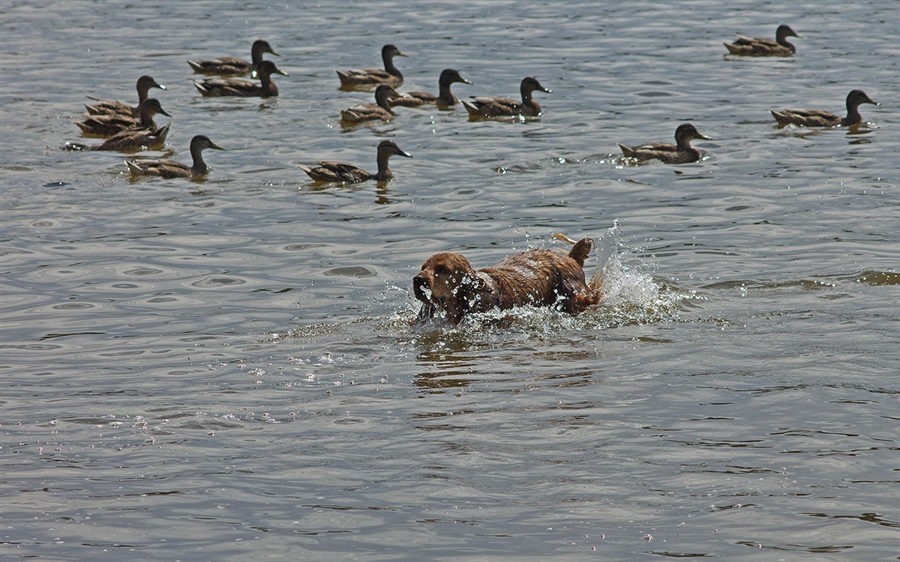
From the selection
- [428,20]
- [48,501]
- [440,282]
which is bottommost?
[48,501]

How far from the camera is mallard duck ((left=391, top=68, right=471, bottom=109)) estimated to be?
21891 millimetres

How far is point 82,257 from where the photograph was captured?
1293cm

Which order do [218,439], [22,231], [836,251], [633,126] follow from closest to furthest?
[218,439]
[836,251]
[22,231]
[633,126]

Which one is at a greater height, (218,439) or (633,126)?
(633,126)

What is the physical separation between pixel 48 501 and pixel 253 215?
8400mm

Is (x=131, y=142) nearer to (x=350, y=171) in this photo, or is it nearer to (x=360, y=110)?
(x=360, y=110)

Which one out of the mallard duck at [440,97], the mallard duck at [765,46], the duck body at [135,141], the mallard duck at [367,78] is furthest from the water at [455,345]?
the mallard duck at [765,46]

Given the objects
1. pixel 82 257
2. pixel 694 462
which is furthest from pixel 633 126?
pixel 694 462

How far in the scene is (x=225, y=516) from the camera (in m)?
6.45

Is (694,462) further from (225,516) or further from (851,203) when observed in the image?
(851,203)

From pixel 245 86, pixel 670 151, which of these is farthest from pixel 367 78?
pixel 670 151

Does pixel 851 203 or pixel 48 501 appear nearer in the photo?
pixel 48 501

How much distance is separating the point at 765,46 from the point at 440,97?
26.2 feet

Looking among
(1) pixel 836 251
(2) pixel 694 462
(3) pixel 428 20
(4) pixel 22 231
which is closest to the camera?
(2) pixel 694 462
